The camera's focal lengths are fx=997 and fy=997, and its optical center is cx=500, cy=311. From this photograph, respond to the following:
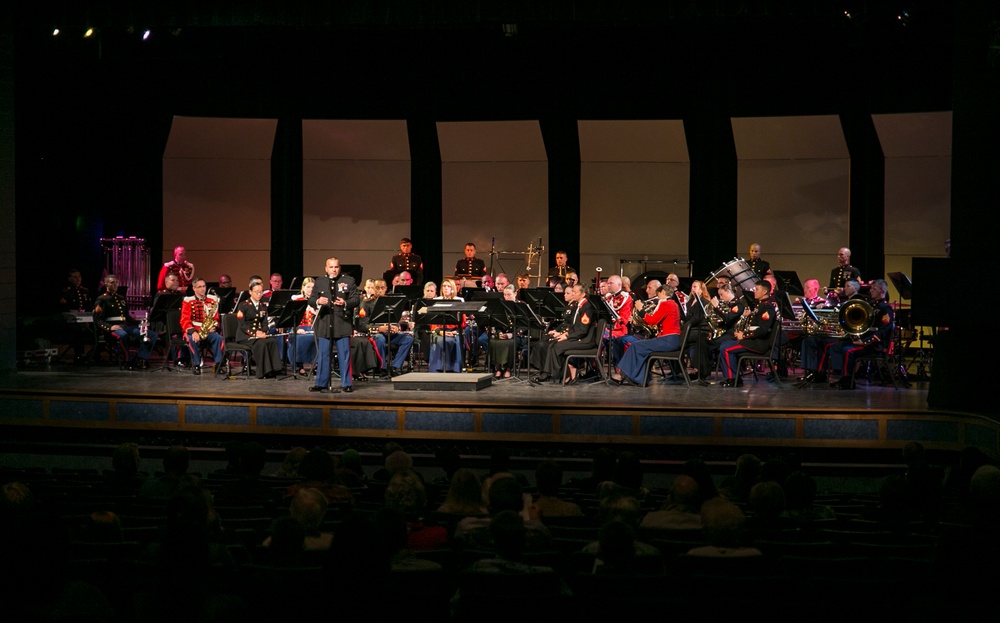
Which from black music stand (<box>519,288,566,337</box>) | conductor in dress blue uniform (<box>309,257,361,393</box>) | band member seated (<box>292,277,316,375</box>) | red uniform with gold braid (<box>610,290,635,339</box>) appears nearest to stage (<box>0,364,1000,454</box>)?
conductor in dress blue uniform (<box>309,257,361,393</box>)

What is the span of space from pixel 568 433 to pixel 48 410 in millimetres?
5420

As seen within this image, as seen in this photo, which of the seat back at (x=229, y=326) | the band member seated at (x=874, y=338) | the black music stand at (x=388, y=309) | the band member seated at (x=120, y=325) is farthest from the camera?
the band member seated at (x=120, y=325)

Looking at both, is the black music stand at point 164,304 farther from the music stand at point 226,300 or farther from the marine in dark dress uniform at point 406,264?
the marine in dark dress uniform at point 406,264

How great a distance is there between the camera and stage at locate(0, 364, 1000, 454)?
31.2ft

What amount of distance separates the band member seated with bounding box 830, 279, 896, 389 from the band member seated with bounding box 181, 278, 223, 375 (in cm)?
761

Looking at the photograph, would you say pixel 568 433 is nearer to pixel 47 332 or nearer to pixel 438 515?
pixel 438 515

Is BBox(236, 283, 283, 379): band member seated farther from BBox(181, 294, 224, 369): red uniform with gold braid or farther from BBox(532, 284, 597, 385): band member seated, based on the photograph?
BBox(532, 284, 597, 385): band member seated

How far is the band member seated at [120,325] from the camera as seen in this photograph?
43.2 ft

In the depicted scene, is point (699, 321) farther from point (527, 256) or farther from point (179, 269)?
point (179, 269)

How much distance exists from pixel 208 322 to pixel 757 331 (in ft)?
22.1

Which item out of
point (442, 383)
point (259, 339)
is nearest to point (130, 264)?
point (259, 339)

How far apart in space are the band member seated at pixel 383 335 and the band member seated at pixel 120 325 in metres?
2.96

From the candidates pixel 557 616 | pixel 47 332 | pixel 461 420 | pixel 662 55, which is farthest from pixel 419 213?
pixel 557 616

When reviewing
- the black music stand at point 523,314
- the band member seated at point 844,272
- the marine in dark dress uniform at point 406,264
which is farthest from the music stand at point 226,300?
the band member seated at point 844,272
